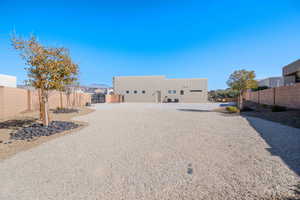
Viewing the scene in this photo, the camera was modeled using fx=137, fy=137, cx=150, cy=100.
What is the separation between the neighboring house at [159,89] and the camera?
1105 inches

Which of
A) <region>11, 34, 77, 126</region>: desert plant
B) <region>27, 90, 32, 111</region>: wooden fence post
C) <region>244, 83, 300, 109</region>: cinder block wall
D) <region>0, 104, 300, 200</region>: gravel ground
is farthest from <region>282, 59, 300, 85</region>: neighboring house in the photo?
<region>27, 90, 32, 111</region>: wooden fence post

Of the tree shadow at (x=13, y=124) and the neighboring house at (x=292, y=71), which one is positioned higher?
the neighboring house at (x=292, y=71)

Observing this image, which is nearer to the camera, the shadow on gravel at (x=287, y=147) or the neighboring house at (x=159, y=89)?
the shadow on gravel at (x=287, y=147)

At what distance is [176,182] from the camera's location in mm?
2176

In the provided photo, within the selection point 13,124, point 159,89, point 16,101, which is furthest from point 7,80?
point 159,89

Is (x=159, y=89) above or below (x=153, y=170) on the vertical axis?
above

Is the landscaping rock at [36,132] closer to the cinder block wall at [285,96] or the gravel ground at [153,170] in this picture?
the gravel ground at [153,170]

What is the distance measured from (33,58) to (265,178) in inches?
299

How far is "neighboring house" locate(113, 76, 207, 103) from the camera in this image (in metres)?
28.1

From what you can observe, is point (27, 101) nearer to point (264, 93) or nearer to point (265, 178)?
point (265, 178)

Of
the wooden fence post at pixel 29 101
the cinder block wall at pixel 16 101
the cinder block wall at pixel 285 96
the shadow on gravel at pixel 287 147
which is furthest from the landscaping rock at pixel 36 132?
the cinder block wall at pixel 285 96

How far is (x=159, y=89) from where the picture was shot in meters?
29.2

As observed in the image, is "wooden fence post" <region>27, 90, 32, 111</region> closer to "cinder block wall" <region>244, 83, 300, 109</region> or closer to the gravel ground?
the gravel ground

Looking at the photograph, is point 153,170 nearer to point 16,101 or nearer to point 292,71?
point 16,101
